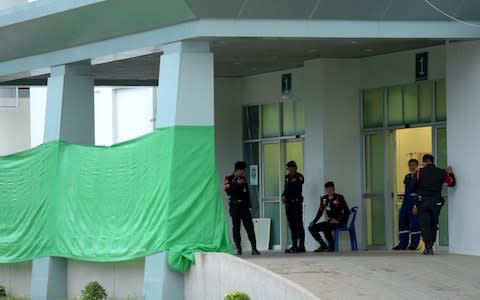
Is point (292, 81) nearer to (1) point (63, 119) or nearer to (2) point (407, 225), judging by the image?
(2) point (407, 225)

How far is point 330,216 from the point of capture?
2675cm

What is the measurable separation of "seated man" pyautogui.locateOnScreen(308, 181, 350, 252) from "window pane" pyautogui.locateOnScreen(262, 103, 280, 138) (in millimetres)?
4052

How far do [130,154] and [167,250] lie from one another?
90.7 inches

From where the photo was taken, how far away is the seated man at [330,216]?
87.2ft

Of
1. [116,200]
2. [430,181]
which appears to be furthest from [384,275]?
[116,200]

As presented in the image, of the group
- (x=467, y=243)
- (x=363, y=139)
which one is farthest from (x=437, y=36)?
(x=363, y=139)

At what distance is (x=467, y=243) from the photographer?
2289 cm

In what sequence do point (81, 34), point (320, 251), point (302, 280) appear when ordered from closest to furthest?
1. point (302, 280)
2. point (81, 34)
3. point (320, 251)

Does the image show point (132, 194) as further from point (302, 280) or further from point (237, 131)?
point (237, 131)

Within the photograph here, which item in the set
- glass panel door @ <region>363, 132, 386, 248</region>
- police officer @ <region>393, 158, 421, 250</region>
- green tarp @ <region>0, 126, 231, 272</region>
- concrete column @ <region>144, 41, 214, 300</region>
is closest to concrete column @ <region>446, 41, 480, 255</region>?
police officer @ <region>393, 158, 421, 250</region>

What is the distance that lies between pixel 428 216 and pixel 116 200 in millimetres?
5358

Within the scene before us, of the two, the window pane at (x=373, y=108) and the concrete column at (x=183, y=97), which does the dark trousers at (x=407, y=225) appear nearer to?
the window pane at (x=373, y=108)

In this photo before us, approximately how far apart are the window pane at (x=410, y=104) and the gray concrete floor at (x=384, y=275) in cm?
513

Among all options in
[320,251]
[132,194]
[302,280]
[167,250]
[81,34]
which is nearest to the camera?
[302,280]
